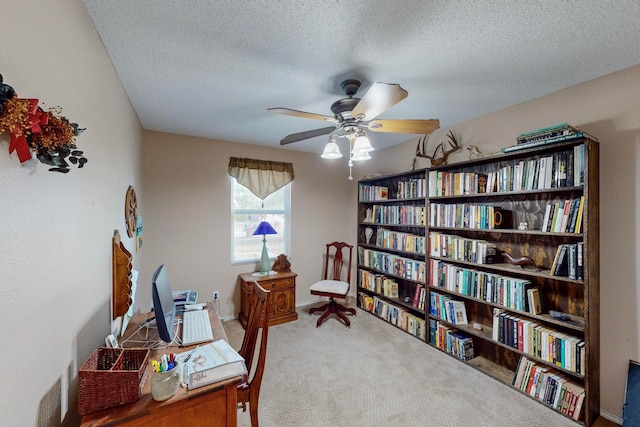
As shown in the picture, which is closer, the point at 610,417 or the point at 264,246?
the point at 610,417

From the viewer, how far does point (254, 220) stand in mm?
3830

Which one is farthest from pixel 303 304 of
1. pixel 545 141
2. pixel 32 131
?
pixel 32 131

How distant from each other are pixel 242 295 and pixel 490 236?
2.95 m

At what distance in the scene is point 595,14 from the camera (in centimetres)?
132

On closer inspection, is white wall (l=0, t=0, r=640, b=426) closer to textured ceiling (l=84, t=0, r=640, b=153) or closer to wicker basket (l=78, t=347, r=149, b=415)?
wicker basket (l=78, t=347, r=149, b=415)

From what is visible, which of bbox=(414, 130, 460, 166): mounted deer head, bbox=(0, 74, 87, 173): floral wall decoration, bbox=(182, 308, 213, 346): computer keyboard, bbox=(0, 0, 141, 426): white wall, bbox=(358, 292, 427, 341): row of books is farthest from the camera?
bbox=(358, 292, 427, 341): row of books

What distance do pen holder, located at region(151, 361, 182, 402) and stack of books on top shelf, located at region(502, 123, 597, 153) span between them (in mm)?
2654

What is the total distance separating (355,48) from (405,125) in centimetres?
64

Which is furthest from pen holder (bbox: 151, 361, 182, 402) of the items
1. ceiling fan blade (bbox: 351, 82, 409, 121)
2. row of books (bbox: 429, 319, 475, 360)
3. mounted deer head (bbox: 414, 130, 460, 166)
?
mounted deer head (bbox: 414, 130, 460, 166)

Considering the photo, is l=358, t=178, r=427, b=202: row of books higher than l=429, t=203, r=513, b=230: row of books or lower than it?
higher

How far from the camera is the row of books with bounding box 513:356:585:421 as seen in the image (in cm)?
185

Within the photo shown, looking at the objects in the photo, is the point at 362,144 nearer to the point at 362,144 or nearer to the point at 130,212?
the point at 362,144

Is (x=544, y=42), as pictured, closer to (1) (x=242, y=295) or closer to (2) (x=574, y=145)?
(2) (x=574, y=145)

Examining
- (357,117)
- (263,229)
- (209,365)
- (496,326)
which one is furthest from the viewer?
(263,229)
